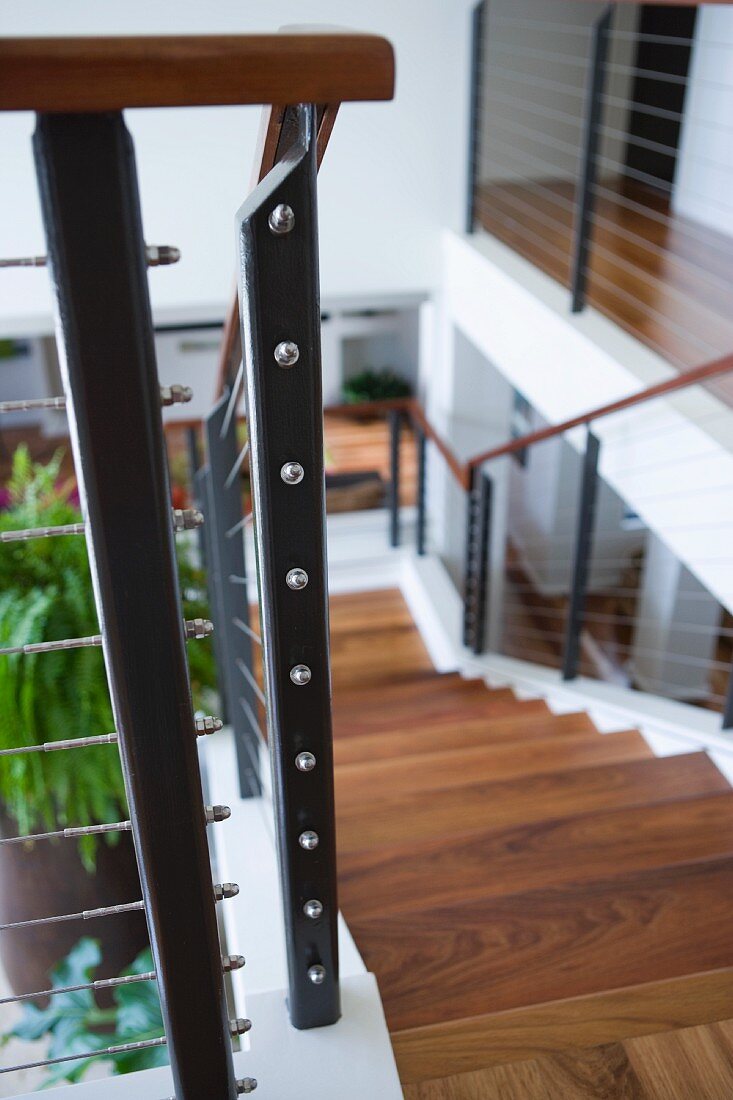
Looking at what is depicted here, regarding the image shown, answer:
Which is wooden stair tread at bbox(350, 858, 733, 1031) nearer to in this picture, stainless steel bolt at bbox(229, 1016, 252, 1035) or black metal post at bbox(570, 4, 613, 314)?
stainless steel bolt at bbox(229, 1016, 252, 1035)

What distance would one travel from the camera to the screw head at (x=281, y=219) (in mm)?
646

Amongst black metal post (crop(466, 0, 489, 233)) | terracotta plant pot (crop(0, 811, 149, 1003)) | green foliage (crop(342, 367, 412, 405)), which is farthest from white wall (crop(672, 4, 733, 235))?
green foliage (crop(342, 367, 412, 405))

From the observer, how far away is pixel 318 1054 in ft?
3.50

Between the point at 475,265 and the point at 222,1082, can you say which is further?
the point at 475,265

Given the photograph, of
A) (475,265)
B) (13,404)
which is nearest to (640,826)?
(13,404)

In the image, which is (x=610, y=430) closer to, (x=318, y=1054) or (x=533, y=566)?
(x=318, y=1054)

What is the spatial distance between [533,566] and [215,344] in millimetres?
2777

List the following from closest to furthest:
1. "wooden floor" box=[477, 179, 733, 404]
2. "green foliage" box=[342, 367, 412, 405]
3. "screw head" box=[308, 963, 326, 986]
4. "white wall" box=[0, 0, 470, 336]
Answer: "screw head" box=[308, 963, 326, 986] → "wooden floor" box=[477, 179, 733, 404] → "white wall" box=[0, 0, 470, 336] → "green foliage" box=[342, 367, 412, 405]

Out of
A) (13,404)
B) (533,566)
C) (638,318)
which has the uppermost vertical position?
(13,404)

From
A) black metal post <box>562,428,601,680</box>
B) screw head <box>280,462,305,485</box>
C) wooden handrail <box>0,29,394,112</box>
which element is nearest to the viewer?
wooden handrail <box>0,29,394,112</box>

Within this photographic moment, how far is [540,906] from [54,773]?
3.30 feet

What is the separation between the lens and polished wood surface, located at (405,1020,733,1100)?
1155mm

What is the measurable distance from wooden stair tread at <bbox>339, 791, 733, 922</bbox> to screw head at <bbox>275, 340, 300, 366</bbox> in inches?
40.6

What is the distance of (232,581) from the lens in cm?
167
